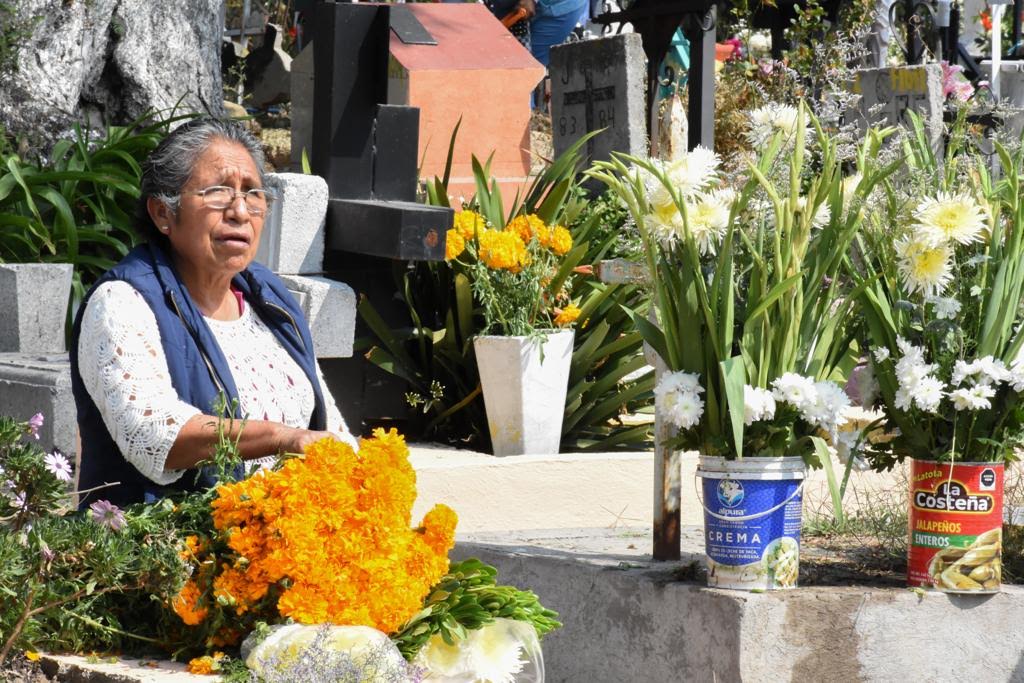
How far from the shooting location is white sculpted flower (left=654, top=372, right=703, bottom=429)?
3.11 m

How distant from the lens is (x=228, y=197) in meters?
3.06

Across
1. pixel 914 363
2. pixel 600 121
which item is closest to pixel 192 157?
pixel 914 363

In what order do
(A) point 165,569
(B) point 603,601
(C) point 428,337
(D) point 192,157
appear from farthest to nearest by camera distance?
1. (C) point 428,337
2. (B) point 603,601
3. (D) point 192,157
4. (A) point 165,569

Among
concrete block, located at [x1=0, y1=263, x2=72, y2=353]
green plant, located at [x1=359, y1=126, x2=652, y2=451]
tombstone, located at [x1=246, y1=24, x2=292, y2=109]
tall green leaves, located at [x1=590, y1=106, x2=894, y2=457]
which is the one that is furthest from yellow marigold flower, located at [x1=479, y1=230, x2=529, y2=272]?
tombstone, located at [x1=246, y1=24, x2=292, y2=109]

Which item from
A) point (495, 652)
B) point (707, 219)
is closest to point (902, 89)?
point (707, 219)

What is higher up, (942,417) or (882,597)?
(942,417)

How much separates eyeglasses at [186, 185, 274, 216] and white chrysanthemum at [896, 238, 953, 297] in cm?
148

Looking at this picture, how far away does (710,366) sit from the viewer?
10.4 feet

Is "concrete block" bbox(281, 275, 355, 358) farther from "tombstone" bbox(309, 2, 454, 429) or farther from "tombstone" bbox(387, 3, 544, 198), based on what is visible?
"tombstone" bbox(387, 3, 544, 198)

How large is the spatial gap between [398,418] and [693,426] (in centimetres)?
235

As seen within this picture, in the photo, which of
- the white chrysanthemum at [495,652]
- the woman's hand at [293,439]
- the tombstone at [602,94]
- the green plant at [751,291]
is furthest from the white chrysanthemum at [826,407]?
the tombstone at [602,94]

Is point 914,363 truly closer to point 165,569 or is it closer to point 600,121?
point 165,569

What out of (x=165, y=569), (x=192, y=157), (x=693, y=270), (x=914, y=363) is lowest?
(x=165, y=569)

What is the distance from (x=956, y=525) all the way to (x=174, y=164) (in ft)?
6.35
